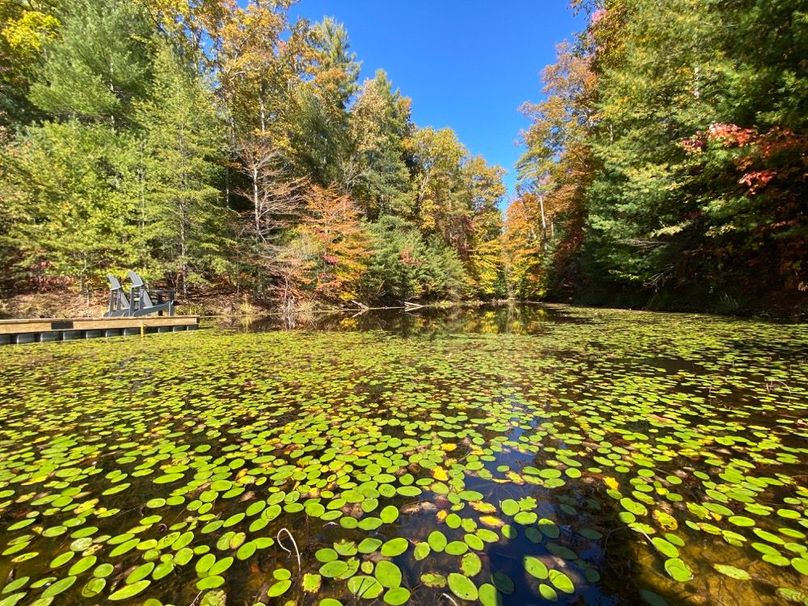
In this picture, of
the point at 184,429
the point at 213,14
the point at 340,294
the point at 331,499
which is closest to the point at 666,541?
the point at 331,499

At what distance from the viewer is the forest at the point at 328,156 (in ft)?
27.0

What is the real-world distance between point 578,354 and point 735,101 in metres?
7.65

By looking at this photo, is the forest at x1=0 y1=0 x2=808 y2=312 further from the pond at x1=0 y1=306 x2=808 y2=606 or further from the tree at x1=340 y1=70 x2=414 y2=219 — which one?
the pond at x1=0 y1=306 x2=808 y2=606

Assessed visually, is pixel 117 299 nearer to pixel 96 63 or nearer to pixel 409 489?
pixel 96 63

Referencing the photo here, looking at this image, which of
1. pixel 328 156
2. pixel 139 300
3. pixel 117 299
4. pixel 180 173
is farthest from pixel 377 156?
pixel 117 299

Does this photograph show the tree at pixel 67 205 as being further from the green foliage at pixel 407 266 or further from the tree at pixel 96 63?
the green foliage at pixel 407 266

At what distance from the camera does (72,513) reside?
187 centimetres

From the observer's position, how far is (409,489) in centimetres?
206

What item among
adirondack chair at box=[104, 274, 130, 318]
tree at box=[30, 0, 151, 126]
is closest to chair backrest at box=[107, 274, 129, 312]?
adirondack chair at box=[104, 274, 130, 318]

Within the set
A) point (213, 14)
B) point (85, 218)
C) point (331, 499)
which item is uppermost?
point (213, 14)

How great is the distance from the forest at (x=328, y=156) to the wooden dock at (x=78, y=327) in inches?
163

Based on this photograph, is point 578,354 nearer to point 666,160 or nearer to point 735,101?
point 735,101

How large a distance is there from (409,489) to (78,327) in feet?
33.4

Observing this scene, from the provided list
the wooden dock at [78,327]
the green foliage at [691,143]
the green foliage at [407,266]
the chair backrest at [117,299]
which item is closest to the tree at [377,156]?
the green foliage at [407,266]
